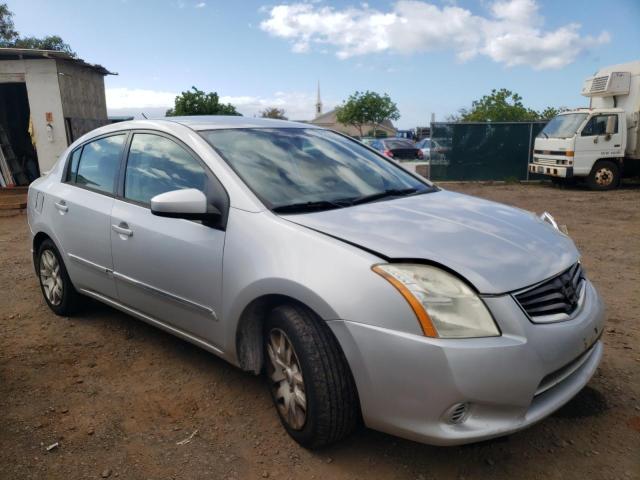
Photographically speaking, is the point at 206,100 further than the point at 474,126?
Yes

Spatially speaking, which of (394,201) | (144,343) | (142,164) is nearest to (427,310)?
(394,201)

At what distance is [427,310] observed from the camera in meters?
2.05

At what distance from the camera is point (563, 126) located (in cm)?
1393

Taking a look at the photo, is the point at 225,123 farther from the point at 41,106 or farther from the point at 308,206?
the point at 41,106

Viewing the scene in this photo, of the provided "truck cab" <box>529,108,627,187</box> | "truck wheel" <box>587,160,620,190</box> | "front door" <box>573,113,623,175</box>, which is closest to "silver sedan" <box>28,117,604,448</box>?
"truck cab" <box>529,108,627,187</box>

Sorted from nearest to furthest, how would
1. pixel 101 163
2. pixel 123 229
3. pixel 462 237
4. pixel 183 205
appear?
pixel 462 237 → pixel 183 205 → pixel 123 229 → pixel 101 163

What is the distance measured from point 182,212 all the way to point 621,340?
3052mm

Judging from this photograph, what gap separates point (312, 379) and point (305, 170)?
1275 millimetres

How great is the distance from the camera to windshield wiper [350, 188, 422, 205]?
290 cm

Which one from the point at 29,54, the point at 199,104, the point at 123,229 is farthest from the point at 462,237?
the point at 199,104

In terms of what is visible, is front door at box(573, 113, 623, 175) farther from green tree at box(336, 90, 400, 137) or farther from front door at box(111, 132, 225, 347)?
green tree at box(336, 90, 400, 137)

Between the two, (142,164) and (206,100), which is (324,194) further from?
(206,100)

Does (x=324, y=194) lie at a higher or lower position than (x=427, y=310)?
higher

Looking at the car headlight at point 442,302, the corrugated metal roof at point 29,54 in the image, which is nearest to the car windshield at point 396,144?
the corrugated metal roof at point 29,54
